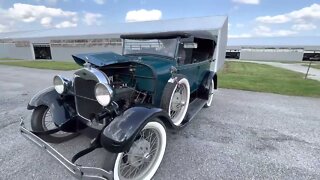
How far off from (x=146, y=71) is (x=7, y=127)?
3132 millimetres

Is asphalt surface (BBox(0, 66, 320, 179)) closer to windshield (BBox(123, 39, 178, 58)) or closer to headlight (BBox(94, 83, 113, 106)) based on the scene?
headlight (BBox(94, 83, 113, 106))

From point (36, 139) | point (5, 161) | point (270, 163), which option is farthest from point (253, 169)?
point (5, 161)

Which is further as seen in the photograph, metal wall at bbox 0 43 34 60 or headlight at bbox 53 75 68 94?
metal wall at bbox 0 43 34 60

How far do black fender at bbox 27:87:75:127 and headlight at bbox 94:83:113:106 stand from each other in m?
0.85

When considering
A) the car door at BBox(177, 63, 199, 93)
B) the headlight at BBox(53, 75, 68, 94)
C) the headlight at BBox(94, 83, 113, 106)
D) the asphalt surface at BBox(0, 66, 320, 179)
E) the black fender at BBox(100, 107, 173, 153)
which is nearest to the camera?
the black fender at BBox(100, 107, 173, 153)

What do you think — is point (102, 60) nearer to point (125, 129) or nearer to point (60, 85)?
point (60, 85)

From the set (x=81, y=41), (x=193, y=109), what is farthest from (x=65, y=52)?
(x=193, y=109)

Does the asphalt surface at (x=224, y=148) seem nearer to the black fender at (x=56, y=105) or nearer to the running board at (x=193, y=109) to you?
the running board at (x=193, y=109)

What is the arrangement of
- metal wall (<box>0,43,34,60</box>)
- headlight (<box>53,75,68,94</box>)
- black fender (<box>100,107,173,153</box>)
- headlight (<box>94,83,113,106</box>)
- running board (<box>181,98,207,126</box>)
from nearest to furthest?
black fender (<box>100,107,173,153</box>), headlight (<box>94,83,113,106</box>), headlight (<box>53,75,68,94</box>), running board (<box>181,98,207,126</box>), metal wall (<box>0,43,34,60</box>)

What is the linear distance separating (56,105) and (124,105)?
108 centimetres

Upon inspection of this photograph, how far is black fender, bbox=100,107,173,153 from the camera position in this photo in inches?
82.2

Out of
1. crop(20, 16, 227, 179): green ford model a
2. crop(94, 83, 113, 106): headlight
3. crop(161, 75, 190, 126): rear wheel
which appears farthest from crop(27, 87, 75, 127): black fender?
crop(161, 75, 190, 126): rear wheel

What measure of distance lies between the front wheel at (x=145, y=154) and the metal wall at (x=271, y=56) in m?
36.8

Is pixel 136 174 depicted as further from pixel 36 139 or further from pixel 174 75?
pixel 174 75
